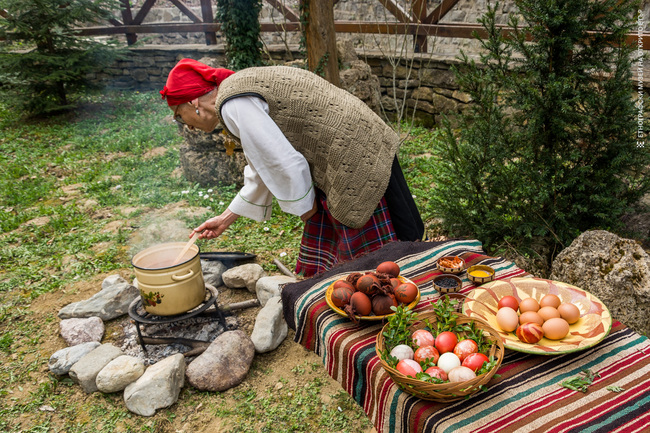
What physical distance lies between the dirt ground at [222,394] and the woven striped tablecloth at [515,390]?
56.4 inches

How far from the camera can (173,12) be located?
14.9 m

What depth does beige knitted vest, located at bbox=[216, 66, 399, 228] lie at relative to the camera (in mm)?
2322

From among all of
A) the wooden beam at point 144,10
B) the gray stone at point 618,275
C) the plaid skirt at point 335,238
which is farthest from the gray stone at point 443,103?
the wooden beam at point 144,10

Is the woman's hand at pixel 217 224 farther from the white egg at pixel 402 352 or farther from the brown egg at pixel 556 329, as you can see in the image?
the brown egg at pixel 556 329

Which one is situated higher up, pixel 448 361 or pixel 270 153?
pixel 270 153

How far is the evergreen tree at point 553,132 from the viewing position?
287 cm

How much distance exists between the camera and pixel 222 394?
3.19m

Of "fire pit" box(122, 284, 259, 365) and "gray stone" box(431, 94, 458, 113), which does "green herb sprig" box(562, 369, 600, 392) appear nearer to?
"fire pit" box(122, 284, 259, 365)

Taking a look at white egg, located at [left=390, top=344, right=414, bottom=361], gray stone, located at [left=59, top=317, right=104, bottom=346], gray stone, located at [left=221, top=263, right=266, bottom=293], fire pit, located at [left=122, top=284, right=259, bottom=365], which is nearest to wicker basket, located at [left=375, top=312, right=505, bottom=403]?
white egg, located at [left=390, top=344, right=414, bottom=361]

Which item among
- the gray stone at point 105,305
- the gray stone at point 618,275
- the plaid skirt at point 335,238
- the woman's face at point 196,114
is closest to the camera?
the woman's face at point 196,114

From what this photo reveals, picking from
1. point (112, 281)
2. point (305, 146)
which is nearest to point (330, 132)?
point (305, 146)

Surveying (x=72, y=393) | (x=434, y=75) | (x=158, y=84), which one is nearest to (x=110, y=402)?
(x=72, y=393)

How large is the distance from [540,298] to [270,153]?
1363 mm

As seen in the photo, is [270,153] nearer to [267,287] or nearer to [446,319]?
[446,319]
